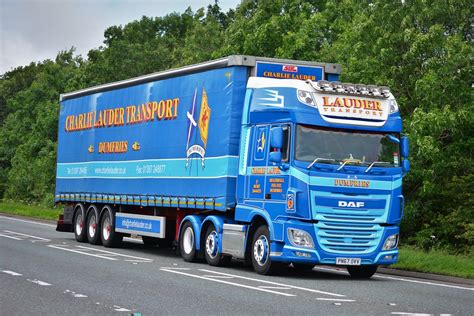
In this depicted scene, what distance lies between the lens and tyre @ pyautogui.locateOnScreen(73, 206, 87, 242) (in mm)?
28531

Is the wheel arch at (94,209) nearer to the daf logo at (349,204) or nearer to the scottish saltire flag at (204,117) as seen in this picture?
the scottish saltire flag at (204,117)

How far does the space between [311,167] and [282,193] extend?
77 cm

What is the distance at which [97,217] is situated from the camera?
2744 cm

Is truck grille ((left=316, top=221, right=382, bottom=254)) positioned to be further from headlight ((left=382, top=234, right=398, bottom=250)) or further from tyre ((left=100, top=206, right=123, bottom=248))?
tyre ((left=100, top=206, right=123, bottom=248))

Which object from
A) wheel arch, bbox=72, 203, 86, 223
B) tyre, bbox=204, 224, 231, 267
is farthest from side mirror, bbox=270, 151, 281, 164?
wheel arch, bbox=72, 203, 86, 223

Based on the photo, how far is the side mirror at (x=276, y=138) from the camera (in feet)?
59.1

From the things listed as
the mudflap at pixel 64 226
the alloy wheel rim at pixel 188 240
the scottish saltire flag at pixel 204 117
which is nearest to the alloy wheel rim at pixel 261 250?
the alloy wheel rim at pixel 188 240

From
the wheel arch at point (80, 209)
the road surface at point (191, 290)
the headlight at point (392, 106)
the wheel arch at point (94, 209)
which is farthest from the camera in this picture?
the wheel arch at point (80, 209)

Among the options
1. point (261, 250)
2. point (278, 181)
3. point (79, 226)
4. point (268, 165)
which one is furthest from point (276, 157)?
point (79, 226)

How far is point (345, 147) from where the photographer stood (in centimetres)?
1847

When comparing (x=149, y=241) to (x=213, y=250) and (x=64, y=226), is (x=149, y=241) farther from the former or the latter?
(x=213, y=250)

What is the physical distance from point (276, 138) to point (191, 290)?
3.99 meters

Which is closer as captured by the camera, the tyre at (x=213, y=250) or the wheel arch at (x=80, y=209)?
the tyre at (x=213, y=250)

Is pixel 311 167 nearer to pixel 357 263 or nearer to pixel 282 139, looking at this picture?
pixel 282 139
